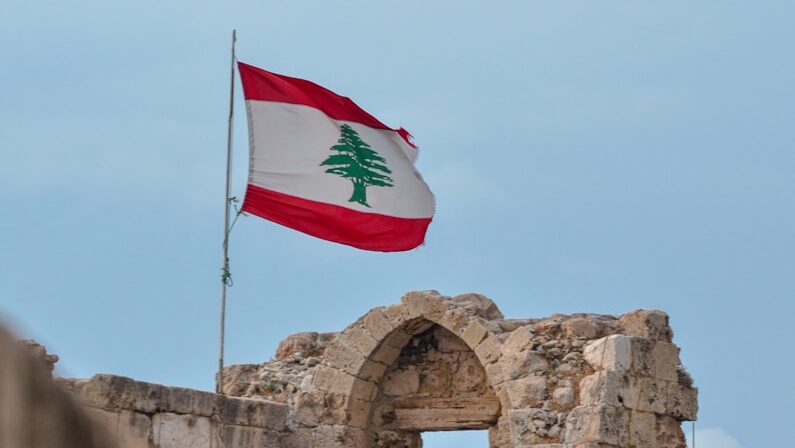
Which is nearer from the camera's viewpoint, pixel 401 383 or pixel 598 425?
pixel 598 425

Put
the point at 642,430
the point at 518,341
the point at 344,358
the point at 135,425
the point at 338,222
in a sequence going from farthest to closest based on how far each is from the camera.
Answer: the point at 344,358 → the point at 338,222 → the point at 518,341 → the point at 642,430 → the point at 135,425

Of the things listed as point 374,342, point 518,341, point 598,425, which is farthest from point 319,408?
point 598,425

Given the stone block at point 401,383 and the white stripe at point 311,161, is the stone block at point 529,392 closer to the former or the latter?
the stone block at point 401,383

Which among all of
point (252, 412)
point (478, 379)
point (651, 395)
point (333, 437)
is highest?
point (478, 379)

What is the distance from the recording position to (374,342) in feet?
42.3

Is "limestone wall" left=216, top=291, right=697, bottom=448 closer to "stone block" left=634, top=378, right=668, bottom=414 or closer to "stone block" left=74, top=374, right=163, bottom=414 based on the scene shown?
"stone block" left=634, top=378, right=668, bottom=414

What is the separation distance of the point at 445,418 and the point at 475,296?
3.90 ft

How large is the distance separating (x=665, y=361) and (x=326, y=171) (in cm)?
350

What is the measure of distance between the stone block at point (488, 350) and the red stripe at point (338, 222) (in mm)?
1172

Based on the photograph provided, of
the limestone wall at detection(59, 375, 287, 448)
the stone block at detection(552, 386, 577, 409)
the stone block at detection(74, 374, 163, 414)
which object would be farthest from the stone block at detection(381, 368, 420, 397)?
the stone block at detection(74, 374, 163, 414)

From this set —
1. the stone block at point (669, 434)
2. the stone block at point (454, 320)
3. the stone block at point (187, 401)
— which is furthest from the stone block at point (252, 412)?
the stone block at point (669, 434)

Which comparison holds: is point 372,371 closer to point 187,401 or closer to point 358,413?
point 358,413

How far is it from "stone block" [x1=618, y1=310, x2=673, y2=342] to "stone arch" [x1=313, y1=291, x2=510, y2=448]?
1202 mm

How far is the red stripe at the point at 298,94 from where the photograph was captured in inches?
492
